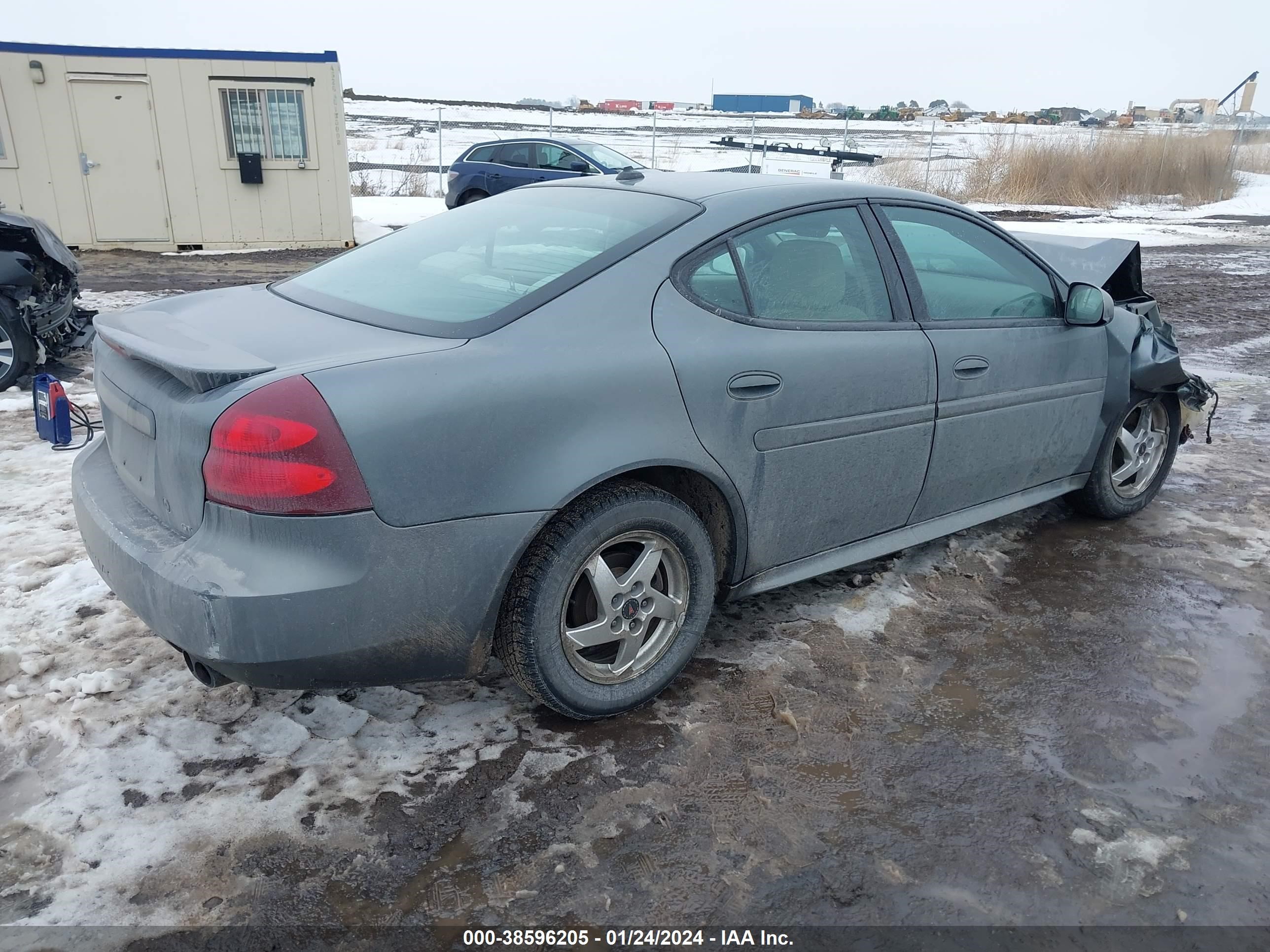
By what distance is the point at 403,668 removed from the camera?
2.48 meters

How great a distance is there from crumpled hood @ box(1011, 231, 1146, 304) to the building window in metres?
11.5

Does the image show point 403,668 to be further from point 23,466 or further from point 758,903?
point 23,466

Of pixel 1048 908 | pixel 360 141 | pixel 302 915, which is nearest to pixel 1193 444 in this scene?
pixel 1048 908

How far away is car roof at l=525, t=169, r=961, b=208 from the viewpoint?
10.6 feet

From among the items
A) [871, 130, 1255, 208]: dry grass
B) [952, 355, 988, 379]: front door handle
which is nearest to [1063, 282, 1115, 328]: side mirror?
[952, 355, 988, 379]: front door handle

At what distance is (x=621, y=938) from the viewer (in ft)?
6.95

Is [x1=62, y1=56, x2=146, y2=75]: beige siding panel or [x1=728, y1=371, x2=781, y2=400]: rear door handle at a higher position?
[x1=62, y1=56, x2=146, y2=75]: beige siding panel

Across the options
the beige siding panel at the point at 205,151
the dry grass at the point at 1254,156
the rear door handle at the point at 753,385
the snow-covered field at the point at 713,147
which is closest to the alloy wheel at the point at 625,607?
the rear door handle at the point at 753,385

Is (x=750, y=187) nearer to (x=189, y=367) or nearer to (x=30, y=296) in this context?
(x=189, y=367)

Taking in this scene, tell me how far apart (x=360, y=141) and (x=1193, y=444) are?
32.5 metres

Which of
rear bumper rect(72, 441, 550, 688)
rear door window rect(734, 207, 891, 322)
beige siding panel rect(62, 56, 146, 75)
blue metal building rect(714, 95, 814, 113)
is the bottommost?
rear bumper rect(72, 441, 550, 688)

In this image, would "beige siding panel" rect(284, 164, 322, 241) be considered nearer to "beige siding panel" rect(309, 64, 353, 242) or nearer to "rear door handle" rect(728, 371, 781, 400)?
"beige siding panel" rect(309, 64, 353, 242)

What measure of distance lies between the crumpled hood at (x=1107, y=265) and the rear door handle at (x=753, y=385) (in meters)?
2.79

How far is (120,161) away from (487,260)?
12495 millimetres
